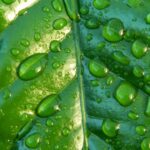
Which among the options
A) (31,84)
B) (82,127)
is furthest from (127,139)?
(31,84)

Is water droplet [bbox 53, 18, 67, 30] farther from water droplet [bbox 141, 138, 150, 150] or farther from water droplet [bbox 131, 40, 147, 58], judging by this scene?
water droplet [bbox 141, 138, 150, 150]

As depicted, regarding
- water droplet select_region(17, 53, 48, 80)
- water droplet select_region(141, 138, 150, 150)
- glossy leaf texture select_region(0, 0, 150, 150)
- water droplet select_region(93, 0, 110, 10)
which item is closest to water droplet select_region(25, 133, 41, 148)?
glossy leaf texture select_region(0, 0, 150, 150)

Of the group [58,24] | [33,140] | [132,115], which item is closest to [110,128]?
[132,115]

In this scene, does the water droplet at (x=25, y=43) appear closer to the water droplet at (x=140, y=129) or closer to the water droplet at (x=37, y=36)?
the water droplet at (x=37, y=36)

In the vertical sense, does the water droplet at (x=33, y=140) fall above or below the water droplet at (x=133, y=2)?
below

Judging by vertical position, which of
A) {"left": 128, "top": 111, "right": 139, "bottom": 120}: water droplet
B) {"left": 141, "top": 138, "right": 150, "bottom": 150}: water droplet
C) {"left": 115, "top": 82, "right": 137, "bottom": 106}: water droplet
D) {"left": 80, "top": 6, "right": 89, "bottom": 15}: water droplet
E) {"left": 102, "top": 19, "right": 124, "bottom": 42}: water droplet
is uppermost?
{"left": 80, "top": 6, "right": 89, "bottom": 15}: water droplet

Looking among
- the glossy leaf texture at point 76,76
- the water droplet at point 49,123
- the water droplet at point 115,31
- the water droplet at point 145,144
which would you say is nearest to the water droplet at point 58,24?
the glossy leaf texture at point 76,76

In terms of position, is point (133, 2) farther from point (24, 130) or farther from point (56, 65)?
point (24, 130)
